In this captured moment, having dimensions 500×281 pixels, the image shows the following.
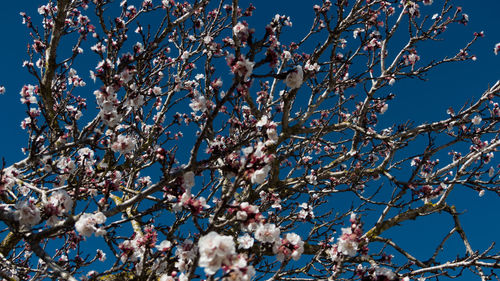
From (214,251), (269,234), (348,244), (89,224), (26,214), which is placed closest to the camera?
(214,251)

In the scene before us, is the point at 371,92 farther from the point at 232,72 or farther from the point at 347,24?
the point at 232,72

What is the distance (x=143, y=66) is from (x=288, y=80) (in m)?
3.25

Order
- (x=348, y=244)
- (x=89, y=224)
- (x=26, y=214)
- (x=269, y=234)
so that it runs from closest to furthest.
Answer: (x=26, y=214) → (x=89, y=224) → (x=269, y=234) → (x=348, y=244)

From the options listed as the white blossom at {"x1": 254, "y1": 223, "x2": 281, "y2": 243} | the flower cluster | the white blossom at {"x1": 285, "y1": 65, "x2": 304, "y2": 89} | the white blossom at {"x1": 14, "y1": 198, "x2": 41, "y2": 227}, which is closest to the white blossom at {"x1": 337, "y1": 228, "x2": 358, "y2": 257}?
the white blossom at {"x1": 254, "y1": 223, "x2": 281, "y2": 243}

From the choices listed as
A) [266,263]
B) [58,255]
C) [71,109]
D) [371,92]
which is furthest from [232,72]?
[58,255]

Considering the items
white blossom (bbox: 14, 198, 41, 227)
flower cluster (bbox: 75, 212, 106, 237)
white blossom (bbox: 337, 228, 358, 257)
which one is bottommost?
white blossom (bbox: 337, 228, 358, 257)

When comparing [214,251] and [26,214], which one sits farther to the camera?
[26,214]

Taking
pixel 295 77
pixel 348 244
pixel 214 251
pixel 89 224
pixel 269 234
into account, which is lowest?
pixel 214 251

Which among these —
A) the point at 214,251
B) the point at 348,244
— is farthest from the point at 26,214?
the point at 348,244

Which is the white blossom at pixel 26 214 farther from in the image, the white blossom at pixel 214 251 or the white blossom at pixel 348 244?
the white blossom at pixel 348 244

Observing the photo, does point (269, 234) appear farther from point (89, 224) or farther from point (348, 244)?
point (89, 224)

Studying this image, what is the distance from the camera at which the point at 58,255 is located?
270 inches

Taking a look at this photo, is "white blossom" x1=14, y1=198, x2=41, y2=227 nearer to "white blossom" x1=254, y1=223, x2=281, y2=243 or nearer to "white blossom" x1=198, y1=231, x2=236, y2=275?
"white blossom" x1=198, y1=231, x2=236, y2=275

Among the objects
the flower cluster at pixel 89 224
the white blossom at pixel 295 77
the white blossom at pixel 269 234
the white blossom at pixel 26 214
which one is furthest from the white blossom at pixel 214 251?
the white blossom at pixel 26 214
